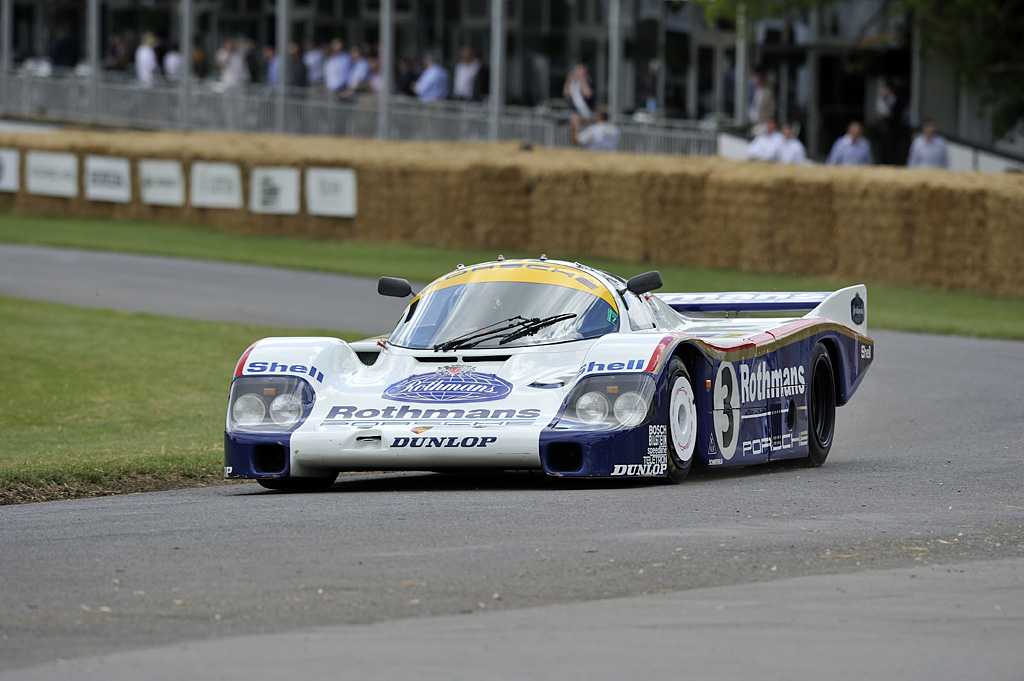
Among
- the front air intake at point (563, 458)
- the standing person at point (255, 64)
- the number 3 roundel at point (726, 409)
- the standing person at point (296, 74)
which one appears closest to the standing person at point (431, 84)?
the standing person at point (296, 74)

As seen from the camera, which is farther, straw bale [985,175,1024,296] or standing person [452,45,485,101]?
standing person [452,45,485,101]

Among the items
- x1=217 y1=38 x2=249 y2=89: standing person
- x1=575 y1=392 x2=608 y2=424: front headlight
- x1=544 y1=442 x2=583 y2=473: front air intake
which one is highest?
x1=217 y1=38 x2=249 y2=89: standing person

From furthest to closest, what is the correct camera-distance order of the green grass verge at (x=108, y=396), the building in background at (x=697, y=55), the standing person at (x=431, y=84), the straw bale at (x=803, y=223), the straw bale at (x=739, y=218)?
the building in background at (x=697, y=55), the standing person at (x=431, y=84), the straw bale at (x=739, y=218), the straw bale at (x=803, y=223), the green grass verge at (x=108, y=396)

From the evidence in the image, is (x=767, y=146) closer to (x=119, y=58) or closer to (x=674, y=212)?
(x=674, y=212)

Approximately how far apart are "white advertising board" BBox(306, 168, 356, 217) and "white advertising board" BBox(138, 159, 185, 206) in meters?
3.31

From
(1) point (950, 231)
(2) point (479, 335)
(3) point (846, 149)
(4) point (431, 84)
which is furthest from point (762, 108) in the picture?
(2) point (479, 335)

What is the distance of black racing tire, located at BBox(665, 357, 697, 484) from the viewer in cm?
924

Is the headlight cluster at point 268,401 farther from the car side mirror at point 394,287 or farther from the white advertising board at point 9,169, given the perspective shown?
the white advertising board at point 9,169

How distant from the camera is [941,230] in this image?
2384 centimetres

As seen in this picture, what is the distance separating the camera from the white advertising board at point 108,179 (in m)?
34.2

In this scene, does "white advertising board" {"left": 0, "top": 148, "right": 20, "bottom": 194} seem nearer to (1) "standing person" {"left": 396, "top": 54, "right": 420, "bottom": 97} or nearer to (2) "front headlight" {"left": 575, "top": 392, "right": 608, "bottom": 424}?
(1) "standing person" {"left": 396, "top": 54, "right": 420, "bottom": 97}

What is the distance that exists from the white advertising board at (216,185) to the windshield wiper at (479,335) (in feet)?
74.4

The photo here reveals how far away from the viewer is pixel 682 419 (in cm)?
946

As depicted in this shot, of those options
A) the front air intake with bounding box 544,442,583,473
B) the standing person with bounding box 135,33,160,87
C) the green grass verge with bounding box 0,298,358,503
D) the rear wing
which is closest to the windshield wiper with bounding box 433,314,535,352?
the front air intake with bounding box 544,442,583,473
